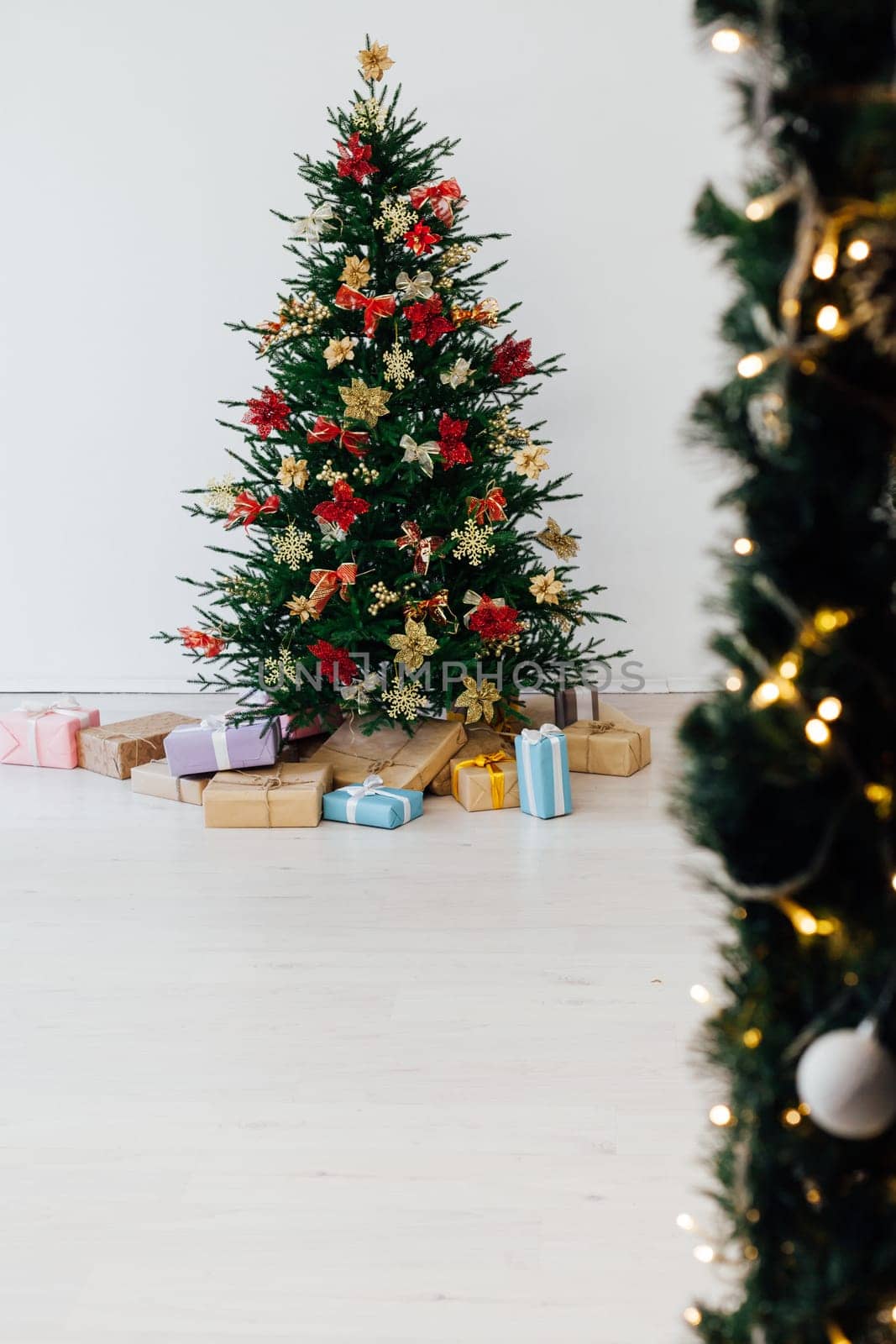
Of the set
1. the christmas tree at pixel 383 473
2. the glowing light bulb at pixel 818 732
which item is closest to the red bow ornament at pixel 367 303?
the christmas tree at pixel 383 473

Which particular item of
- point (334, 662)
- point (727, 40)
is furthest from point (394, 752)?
point (727, 40)

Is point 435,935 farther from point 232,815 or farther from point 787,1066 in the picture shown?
point 787,1066

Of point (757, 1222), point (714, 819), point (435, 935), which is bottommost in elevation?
point (435, 935)

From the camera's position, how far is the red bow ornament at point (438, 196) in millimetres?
2881

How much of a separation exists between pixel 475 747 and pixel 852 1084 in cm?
245

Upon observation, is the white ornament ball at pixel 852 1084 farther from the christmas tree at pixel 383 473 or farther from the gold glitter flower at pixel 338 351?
the gold glitter flower at pixel 338 351

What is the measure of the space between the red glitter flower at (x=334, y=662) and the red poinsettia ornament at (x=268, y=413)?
0.55m

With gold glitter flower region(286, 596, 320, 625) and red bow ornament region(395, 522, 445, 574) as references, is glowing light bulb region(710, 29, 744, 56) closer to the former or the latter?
red bow ornament region(395, 522, 445, 574)

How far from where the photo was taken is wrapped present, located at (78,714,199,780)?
11.0ft

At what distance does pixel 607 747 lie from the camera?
323 centimetres

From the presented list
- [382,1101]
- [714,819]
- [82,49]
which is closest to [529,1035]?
[382,1101]

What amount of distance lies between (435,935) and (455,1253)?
85 centimetres

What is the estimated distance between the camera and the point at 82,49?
3.84 meters

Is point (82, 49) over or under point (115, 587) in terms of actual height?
over
